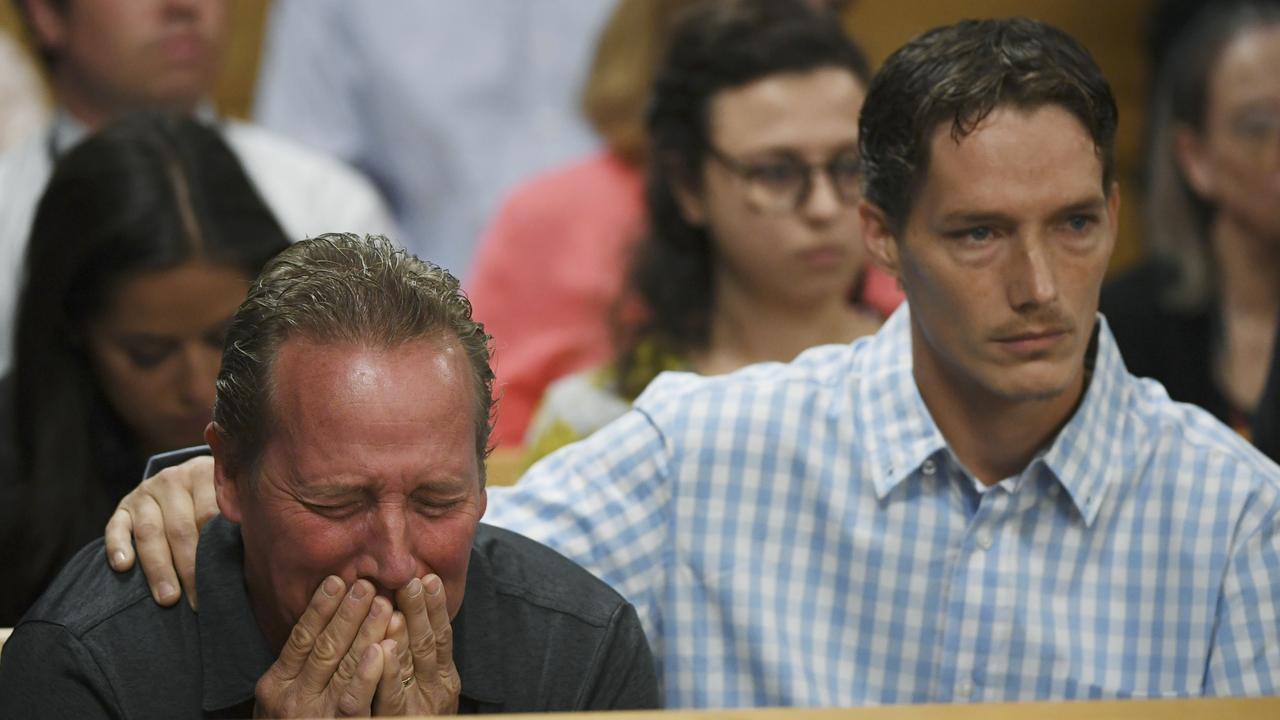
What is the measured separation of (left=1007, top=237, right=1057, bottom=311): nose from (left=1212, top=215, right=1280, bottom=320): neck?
1.64 meters

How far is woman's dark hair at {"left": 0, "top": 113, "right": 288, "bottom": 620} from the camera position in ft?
7.29

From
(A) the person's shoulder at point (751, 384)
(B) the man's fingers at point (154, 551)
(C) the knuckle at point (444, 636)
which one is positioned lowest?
(C) the knuckle at point (444, 636)

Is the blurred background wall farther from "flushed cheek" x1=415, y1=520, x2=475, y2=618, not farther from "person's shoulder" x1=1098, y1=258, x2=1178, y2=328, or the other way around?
"flushed cheek" x1=415, y1=520, x2=475, y2=618

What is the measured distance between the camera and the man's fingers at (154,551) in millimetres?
1655

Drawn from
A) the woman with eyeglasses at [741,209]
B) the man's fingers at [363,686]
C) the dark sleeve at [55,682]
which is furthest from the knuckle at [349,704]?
the woman with eyeglasses at [741,209]

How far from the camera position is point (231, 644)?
162 centimetres

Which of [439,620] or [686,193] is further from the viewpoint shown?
[686,193]

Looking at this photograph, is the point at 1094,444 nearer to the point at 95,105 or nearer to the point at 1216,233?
the point at 1216,233

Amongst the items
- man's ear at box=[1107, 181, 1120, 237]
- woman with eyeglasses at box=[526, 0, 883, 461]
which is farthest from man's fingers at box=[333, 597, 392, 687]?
woman with eyeglasses at box=[526, 0, 883, 461]

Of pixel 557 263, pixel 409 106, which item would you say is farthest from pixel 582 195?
pixel 409 106

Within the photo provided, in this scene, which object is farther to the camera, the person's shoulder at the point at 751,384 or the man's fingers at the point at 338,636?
the person's shoulder at the point at 751,384

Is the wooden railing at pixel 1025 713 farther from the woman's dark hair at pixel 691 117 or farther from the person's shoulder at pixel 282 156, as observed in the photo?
the person's shoulder at pixel 282 156

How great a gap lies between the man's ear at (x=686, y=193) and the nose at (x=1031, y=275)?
1172 millimetres

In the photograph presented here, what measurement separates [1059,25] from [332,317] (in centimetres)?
315
